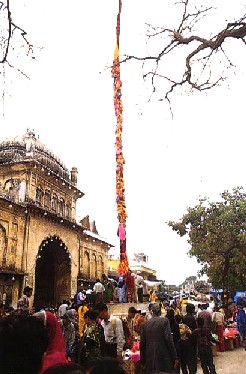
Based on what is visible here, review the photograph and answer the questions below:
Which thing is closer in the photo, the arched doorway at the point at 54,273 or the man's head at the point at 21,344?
the man's head at the point at 21,344

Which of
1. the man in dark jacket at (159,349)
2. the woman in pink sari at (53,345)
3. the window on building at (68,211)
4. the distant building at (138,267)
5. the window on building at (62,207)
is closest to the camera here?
the woman in pink sari at (53,345)

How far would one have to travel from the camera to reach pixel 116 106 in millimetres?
16781

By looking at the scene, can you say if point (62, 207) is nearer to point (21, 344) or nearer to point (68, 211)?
point (68, 211)

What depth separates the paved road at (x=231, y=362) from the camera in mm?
10025

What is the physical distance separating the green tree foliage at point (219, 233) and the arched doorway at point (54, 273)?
32.3ft

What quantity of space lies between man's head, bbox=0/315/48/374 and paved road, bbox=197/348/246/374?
345 inches

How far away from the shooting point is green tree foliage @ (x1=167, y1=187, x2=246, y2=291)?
2647cm

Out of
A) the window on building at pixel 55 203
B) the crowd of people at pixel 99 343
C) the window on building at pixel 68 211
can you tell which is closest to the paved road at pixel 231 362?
the crowd of people at pixel 99 343

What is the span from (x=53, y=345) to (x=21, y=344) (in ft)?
5.46

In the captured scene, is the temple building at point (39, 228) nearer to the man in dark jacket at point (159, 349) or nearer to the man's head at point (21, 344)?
the man in dark jacket at point (159, 349)

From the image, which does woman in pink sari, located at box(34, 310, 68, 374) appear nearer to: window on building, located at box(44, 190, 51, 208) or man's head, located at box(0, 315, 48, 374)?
man's head, located at box(0, 315, 48, 374)

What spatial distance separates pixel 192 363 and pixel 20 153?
867 inches

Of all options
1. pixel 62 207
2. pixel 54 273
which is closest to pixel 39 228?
pixel 62 207

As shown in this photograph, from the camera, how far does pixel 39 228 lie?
83.3ft
